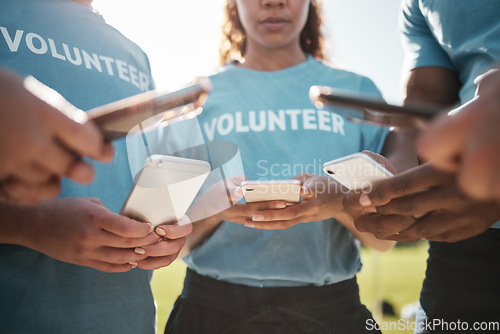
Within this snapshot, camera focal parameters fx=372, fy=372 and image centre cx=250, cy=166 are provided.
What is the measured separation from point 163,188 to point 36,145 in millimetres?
447

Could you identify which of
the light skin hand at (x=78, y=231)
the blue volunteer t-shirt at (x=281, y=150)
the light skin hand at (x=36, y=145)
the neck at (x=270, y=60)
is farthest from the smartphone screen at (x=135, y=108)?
the neck at (x=270, y=60)

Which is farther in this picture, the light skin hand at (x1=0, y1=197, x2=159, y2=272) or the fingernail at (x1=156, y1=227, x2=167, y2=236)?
the fingernail at (x1=156, y1=227, x2=167, y2=236)

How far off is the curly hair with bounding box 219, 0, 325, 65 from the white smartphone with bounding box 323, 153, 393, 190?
126 cm

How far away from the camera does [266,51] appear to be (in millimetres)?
1955

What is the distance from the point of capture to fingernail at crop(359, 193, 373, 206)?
3.45 ft

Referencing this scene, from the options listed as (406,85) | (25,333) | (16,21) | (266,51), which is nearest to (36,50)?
(16,21)

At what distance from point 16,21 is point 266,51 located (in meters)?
1.12

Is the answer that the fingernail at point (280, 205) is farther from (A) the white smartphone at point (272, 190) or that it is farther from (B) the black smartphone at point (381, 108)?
(B) the black smartphone at point (381, 108)

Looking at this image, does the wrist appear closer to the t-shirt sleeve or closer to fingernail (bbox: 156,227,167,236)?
fingernail (bbox: 156,227,167,236)

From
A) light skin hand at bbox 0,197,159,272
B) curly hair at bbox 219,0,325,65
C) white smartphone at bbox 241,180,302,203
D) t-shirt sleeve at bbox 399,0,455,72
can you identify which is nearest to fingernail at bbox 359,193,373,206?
white smartphone at bbox 241,180,302,203

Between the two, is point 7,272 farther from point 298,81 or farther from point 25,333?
point 298,81

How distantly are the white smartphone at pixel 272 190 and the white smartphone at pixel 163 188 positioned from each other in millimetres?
182

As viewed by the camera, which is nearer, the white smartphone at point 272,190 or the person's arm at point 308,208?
the white smartphone at point 272,190

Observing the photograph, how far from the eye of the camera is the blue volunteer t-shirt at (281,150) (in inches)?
59.5
